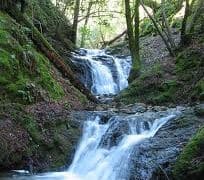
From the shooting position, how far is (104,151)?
34.0ft

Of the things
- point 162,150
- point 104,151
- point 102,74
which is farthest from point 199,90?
point 102,74

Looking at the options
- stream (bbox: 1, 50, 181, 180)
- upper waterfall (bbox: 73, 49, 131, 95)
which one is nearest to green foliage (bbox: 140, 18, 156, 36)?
upper waterfall (bbox: 73, 49, 131, 95)

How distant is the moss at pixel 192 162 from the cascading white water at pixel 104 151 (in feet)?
4.85

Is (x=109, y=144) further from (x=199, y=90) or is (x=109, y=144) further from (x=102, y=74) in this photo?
(x=102, y=74)

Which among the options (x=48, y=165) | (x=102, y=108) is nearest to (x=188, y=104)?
(x=102, y=108)

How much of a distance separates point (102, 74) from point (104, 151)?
10.2 m

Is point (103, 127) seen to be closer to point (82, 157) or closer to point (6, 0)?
point (82, 157)

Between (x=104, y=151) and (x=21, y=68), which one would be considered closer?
(x=104, y=151)

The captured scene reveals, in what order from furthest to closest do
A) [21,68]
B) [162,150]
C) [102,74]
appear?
1. [102,74]
2. [21,68]
3. [162,150]

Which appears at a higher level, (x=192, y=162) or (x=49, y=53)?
(x=49, y=53)

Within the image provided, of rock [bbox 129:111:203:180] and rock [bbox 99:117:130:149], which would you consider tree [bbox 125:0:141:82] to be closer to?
rock [bbox 99:117:130:149]

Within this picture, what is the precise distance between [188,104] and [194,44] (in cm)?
435

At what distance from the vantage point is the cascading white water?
30.3 feet

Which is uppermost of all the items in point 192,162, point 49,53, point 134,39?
point 134,39
